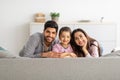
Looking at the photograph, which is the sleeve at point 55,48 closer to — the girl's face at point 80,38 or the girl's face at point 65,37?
the girl's face at point 65,37

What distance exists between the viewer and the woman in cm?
247

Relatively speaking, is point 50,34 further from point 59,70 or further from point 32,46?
point 59,70

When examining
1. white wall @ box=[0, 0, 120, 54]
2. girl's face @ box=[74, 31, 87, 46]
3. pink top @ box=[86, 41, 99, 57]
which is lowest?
pink top @ box=[86, 41, 99, 57]

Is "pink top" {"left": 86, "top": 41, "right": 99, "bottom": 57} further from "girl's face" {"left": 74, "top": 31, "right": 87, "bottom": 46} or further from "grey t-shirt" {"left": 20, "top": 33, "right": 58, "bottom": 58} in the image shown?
"grey t-shirt" {"left": 20, "top": 33, "right": 58, "bottom": 58}

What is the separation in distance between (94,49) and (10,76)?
117cm

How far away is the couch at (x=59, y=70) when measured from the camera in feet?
4.98

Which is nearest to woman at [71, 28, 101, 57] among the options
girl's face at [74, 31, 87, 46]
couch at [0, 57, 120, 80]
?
girl's face at [74, 31, 87, 46]

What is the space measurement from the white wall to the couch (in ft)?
11.7

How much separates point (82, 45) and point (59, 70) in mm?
993
